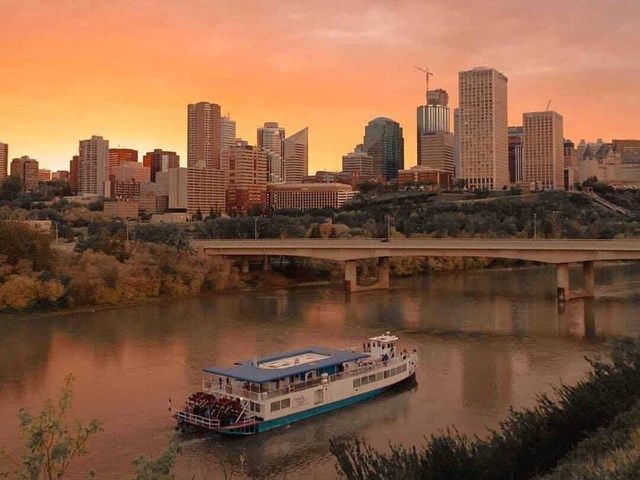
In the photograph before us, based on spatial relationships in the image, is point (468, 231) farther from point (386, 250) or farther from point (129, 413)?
point (129, 413)

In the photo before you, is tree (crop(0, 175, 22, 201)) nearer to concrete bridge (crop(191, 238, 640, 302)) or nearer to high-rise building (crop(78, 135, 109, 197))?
high-rise building (crop(78, 135, 109, 197))

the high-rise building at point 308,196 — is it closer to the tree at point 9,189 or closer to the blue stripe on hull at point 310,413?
the tree at point 9,189

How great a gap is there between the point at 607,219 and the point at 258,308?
245ft

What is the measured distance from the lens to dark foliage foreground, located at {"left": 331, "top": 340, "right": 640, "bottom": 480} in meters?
13.2

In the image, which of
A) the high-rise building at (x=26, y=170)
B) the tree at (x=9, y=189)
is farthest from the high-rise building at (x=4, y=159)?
the tree at (x=9, y=189)

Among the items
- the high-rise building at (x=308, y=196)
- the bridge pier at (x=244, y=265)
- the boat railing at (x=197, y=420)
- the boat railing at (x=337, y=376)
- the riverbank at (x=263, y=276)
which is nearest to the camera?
the boat railing at (x=197, y=420)

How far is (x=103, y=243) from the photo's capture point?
57406 mm

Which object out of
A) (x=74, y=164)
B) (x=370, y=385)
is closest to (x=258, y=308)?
Result: (x=370, y=385)

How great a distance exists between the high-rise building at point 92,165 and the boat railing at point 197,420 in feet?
559

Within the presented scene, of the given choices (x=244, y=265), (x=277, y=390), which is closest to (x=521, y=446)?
(x=277, y=390)

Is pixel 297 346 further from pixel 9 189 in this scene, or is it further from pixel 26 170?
pixel 26 170

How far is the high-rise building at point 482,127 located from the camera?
17338 cm

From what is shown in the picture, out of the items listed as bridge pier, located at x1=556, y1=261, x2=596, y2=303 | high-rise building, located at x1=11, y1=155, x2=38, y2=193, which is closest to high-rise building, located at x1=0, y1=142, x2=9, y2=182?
high-rise building, located at x1=11, y1=155, x2=38, y2=193

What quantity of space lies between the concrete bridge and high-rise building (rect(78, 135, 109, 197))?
13190 cm
